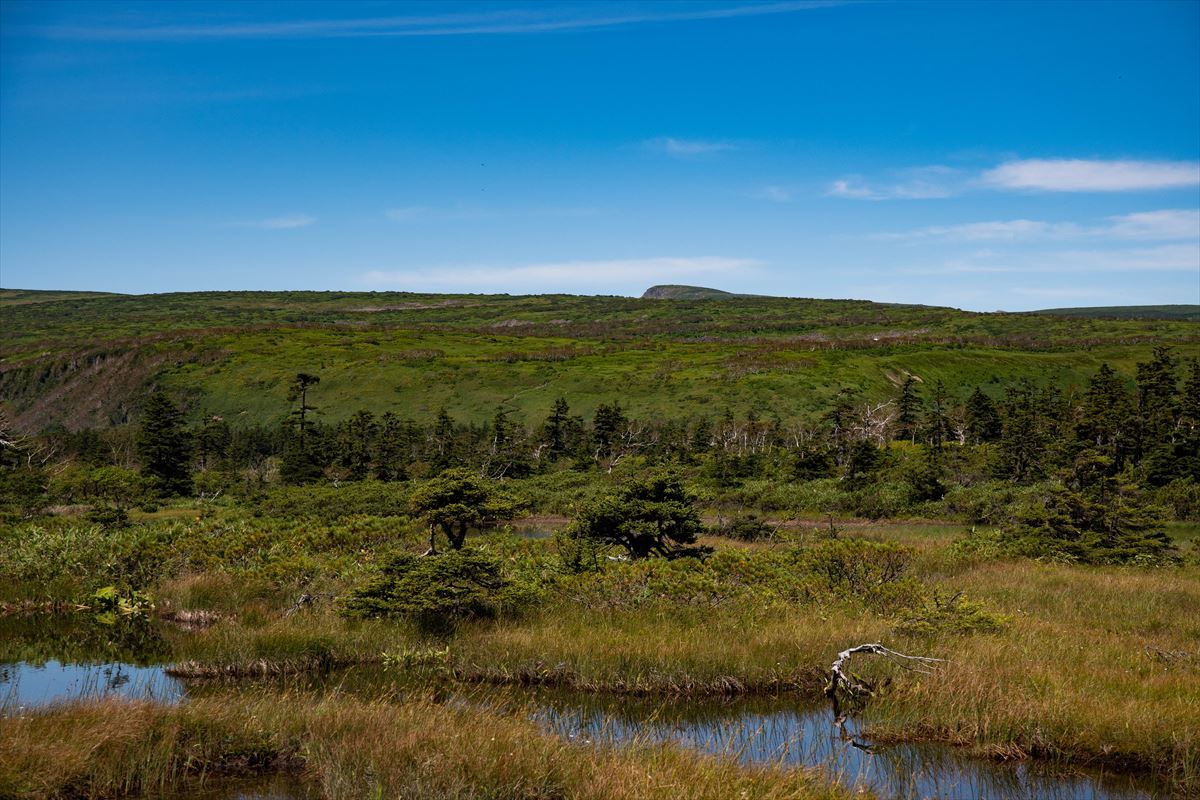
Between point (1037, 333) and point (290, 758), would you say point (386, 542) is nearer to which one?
point (290, 758)

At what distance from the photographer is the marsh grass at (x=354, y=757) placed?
9.12 meters

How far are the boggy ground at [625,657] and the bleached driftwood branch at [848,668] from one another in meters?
0.29

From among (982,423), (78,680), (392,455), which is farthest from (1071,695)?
(982,423)

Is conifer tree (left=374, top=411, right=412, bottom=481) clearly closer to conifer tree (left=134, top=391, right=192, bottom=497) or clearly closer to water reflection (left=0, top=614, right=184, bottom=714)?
conifer tree (left=134, top=391, right=192, bottom=497)

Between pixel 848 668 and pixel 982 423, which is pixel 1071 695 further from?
pixel 982 423

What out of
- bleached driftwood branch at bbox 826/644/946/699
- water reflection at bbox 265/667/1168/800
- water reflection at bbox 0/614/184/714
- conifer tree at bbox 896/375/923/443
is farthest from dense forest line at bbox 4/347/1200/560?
water reflection at bbox 0/614/184/714

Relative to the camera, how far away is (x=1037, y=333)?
135000 mm

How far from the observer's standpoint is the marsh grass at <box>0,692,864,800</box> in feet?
29.9

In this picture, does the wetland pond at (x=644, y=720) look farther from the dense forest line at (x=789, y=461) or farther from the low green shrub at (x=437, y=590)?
the dense forest line at (x=789, y=461)

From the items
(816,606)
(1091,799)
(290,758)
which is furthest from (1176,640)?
(290,758)

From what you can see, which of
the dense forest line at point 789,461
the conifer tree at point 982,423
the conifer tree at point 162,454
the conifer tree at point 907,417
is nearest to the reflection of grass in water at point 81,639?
the dense forest line at point 789,461

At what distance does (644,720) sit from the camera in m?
13.0

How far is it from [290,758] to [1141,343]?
13011 centimetres

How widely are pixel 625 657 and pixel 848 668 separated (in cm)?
372
